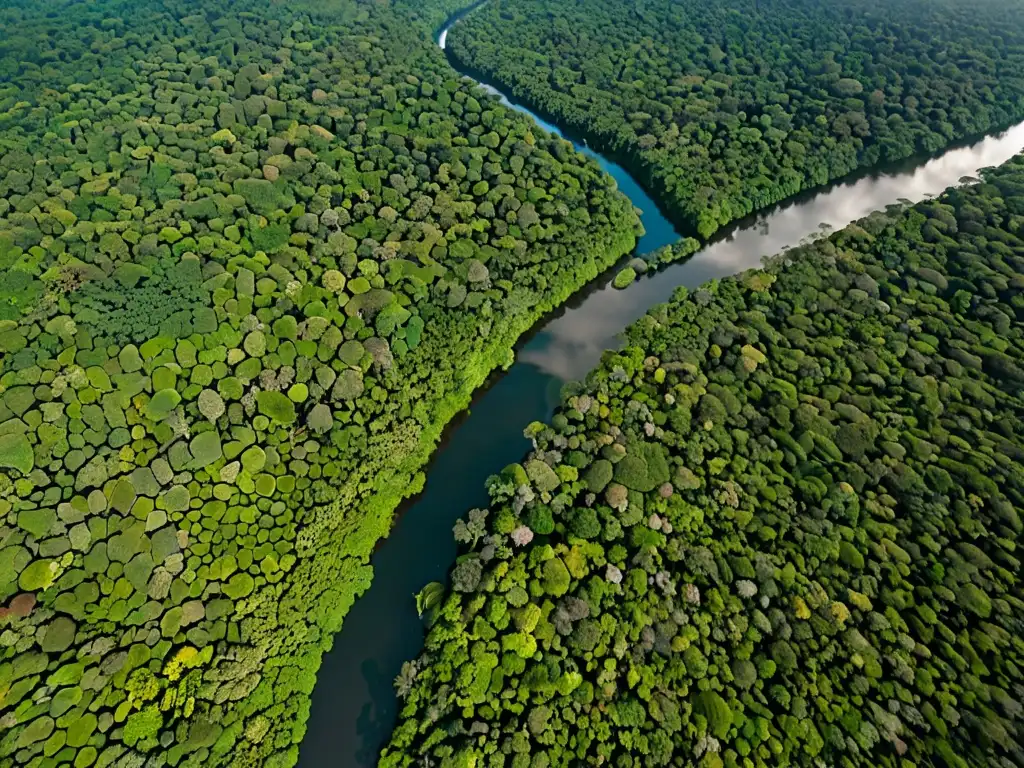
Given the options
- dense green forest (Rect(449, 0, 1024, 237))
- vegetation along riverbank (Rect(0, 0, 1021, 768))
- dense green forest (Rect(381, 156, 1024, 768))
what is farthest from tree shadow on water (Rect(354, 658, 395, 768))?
dense green forest (Rect(449, 0, 1024, 237))

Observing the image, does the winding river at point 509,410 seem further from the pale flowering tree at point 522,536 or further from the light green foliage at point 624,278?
the pale flowering tree at point 522,536

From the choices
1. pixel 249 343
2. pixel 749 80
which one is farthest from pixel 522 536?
pixel 749 80

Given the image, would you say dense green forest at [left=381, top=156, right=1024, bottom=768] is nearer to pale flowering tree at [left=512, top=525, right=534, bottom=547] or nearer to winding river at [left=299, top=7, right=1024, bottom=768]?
pale flowering tree at [left=512, top=525, right=534, bottom=547]

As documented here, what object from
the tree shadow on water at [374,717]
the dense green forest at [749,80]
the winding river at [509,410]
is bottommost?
the tree shadow on water at [374,717]

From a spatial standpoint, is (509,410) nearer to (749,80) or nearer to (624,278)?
(624,278)

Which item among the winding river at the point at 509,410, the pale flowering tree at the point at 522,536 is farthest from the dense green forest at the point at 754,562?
the winding river at the point at 509,410

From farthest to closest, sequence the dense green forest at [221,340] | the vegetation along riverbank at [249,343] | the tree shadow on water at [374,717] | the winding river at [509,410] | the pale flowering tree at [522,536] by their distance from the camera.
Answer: the pale flowering tree at [522,536], the winding river at [509,410], the vegetation along riverbank at [249,343], the dense green forest at [221,340], the tree shadow on water at [374,717]
